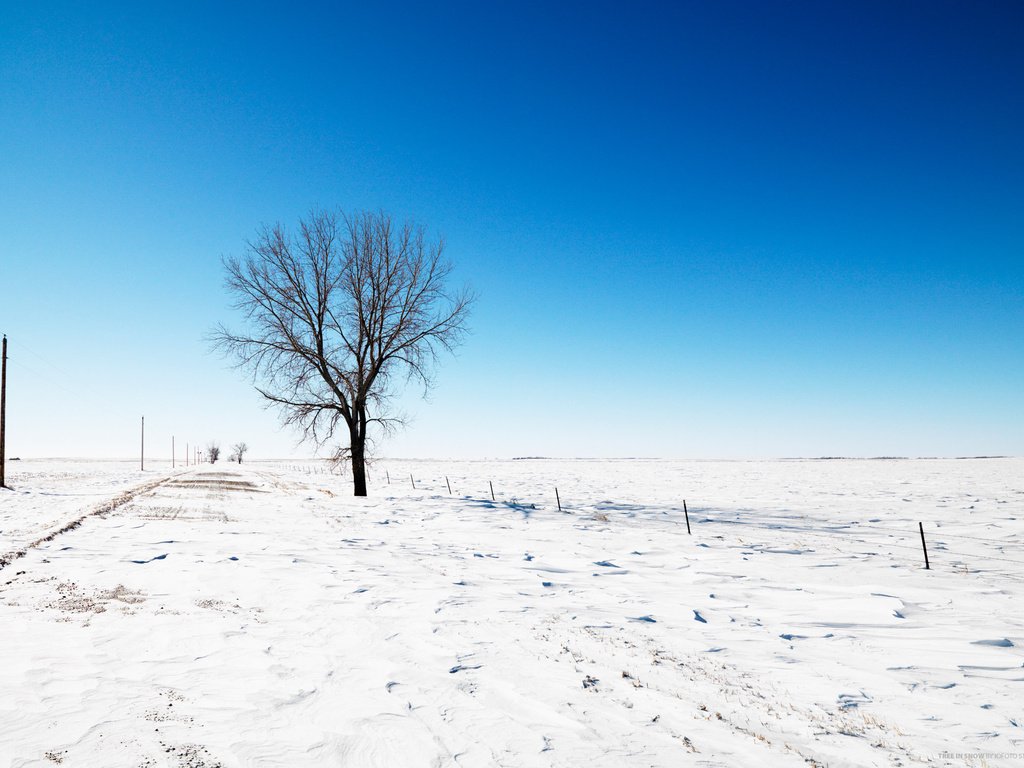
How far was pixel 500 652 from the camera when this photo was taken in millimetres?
5324

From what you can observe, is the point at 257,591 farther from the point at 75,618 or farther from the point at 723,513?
the point at 723,513

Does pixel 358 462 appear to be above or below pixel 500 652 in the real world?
above

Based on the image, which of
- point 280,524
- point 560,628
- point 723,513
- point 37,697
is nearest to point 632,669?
point 560,628

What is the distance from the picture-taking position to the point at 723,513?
18766mm

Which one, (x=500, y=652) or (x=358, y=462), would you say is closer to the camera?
(x=500, y=652)

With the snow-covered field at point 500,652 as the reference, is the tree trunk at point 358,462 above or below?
above

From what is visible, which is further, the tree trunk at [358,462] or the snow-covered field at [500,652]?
the tree trunk at [358,462]

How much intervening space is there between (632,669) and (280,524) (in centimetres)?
1201

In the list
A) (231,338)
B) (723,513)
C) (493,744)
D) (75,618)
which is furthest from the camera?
(231,338)

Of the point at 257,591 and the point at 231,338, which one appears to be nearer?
the point at 257,591

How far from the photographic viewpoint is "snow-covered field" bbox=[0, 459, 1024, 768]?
11.8 feet

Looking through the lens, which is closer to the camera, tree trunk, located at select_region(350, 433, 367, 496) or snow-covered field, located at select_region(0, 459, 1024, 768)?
snow-covered field, located at select_region(0, 459, 1024, 768)

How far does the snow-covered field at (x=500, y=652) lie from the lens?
3.59 m

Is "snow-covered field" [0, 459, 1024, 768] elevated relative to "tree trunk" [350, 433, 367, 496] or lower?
lower
